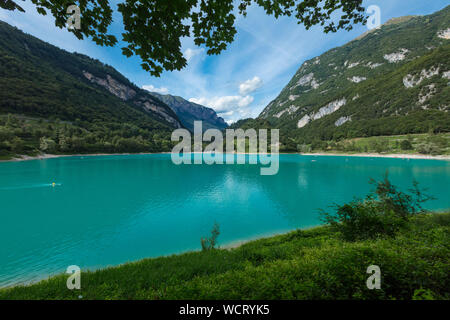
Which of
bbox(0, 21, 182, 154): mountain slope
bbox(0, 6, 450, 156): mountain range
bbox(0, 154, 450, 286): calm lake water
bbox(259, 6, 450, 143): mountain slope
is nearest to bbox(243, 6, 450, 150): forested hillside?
bbox(259, 6, 450, 143): mountain slope

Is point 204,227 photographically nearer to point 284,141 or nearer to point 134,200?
point 134,200

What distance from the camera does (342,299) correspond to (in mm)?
2283

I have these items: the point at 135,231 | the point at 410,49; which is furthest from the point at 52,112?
the point at 410,49

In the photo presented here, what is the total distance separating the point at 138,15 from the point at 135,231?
44.5 ft

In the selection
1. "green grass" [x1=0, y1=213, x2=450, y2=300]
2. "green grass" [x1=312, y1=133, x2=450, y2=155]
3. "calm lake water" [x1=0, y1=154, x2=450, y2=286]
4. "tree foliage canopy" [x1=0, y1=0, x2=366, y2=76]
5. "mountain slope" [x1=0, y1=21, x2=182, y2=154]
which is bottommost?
"calm lake water" [x1=0, y1=154, x2=450, y2=286]

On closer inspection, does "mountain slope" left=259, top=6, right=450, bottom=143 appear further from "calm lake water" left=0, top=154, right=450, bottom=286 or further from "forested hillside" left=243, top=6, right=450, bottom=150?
"calm lake water" left=0, top=154, right=450, bottom=286

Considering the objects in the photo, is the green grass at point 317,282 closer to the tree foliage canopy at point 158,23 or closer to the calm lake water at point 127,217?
the tree foliage canopy at point 158,23

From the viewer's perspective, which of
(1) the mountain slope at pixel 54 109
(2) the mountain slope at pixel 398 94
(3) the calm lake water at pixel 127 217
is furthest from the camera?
(2) the mountain slope at pixel 398 94

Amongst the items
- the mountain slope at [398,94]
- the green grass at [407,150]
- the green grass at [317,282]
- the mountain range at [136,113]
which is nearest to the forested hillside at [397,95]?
the mountain slope at [398,94]

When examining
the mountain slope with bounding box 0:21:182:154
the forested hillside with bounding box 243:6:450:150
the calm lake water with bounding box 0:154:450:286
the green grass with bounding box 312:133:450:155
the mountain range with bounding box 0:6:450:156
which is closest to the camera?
the calm lake water with bounding box 0:154:450:286

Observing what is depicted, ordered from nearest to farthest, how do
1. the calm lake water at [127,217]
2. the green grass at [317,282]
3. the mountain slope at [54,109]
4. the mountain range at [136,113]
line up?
the green grass at [317,282]
the calm lake water at [127,217]
the mountain slope at [54,109]
the mountain range at [136,113]

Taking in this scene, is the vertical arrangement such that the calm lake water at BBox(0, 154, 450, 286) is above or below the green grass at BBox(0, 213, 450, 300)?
below

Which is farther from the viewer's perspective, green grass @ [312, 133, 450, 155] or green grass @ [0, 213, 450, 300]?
green grass @ [312, 133, 450, 155]
